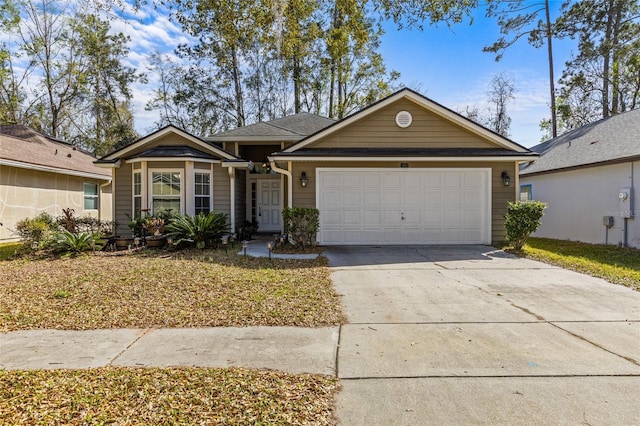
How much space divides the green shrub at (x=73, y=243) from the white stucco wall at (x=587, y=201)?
48.1 feet

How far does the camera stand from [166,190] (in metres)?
11.1

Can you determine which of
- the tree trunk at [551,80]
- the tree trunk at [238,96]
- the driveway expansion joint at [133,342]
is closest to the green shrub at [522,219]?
the driveway expansion joint at [133,342]

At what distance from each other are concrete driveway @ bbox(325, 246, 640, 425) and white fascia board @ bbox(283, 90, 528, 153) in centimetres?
500

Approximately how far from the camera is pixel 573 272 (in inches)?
287

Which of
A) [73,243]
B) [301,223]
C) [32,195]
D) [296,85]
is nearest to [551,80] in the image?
[296,85]

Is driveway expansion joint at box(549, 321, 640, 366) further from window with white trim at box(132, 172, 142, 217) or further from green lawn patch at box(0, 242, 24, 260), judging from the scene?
green lawn patch at box(0, 242, 24, 260)

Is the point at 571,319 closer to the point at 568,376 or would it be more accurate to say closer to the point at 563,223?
the point at 568,376

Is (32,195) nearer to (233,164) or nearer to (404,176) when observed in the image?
(233,164)

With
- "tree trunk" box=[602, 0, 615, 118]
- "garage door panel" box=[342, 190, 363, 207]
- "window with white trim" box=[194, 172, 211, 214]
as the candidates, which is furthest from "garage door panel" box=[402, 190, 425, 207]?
"tree trunk" box=[602, 0, 615, 118]

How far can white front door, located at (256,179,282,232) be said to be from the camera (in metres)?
13.9

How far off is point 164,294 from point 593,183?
12.8 metres

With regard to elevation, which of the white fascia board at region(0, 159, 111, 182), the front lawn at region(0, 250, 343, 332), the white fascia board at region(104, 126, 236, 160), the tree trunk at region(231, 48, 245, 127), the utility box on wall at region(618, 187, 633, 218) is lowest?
the front lawn at region(0, 250, 343, 332)

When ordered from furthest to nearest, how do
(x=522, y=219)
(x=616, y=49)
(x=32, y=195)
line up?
1. (x=616, y=49)
2. (x=32, y=195)
3. (x=522, y=219)

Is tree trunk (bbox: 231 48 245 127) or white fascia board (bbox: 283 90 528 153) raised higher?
tree trunk (bbox: 231 48 245 127)
